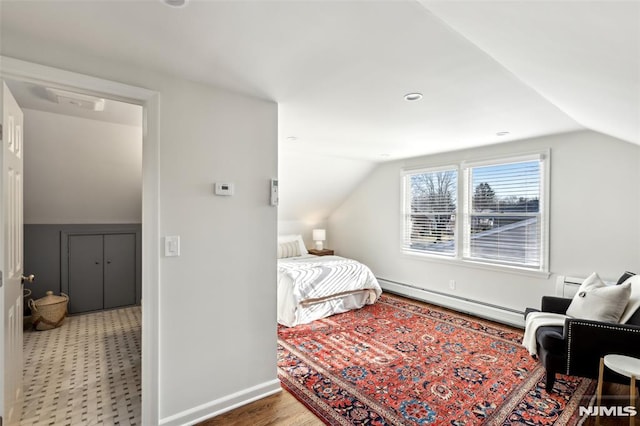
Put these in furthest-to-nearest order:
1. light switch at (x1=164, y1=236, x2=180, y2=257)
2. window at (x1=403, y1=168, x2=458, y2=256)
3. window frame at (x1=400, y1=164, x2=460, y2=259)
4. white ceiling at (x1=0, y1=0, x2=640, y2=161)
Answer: window at (x1=403, y1=168, x2=458, y2=256)
window frame at (x1=400, y1=164, x2=460, y2=259)
light switch at (x1=164, y1=236, x2=180, y2=257)
white ceiling at (x1=0, y1=0, x2=640, y2=161)

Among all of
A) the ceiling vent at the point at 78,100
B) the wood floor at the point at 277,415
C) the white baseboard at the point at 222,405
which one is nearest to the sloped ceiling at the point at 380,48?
the ceiling vent at the point at 78,100

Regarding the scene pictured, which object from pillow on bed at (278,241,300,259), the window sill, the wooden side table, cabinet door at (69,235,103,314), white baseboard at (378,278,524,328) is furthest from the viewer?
pillow on bed at (278,241,300,259)

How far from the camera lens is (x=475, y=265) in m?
4.36

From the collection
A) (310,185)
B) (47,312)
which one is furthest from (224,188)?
(310,185)

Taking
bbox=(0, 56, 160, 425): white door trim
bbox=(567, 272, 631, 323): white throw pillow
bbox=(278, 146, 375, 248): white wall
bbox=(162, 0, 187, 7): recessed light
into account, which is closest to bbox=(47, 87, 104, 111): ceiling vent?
bbox=(0, 56, 160, 425): white door trim

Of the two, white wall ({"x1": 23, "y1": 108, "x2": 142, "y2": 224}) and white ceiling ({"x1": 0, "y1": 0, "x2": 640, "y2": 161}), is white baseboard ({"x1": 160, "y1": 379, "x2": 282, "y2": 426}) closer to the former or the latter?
white ceiling ({"x1": 0, "y1": 0, "x2": 640, "y2": 161})

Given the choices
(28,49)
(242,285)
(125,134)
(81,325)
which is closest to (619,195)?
(242,285)

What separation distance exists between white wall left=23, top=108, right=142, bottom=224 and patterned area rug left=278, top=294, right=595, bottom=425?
280 centimetres

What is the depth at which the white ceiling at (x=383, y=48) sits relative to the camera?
1.22 m

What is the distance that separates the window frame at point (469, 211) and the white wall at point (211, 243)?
10.3 feet

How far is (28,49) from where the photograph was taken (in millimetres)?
1632

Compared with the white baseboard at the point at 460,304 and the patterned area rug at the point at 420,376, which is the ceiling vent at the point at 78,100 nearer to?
the patterned area rug at the point at 420,376

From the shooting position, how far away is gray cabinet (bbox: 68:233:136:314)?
14.0 ft

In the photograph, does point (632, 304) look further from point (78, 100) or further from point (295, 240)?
point (78, 100)
